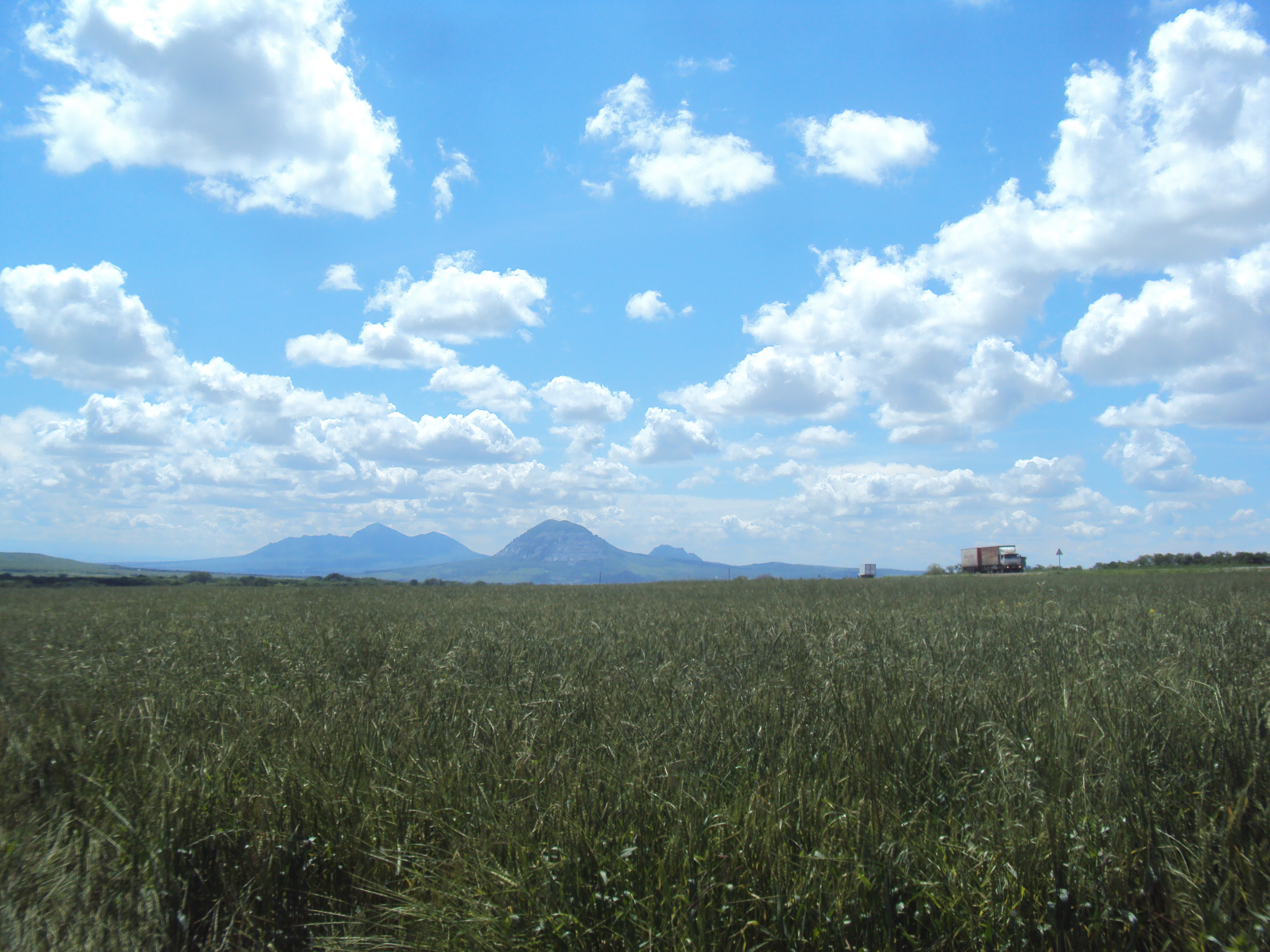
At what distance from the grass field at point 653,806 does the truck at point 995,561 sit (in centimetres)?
8305

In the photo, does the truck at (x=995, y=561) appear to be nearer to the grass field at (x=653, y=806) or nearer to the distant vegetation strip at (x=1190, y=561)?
the distant vegetation strip at (x=1190, y=561)

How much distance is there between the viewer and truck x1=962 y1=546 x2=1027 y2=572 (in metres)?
80.9

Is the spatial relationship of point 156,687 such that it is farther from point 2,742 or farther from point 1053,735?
point 1053,735

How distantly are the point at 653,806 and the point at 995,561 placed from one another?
90.5 metres

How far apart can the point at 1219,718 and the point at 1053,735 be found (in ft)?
3.21

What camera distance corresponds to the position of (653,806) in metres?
3.54

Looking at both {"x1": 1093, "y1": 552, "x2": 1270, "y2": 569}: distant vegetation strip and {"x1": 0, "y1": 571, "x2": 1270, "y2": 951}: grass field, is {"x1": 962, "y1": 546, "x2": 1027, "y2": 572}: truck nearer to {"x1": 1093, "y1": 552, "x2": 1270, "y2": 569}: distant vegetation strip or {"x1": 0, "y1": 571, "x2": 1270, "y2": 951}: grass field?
{"x1": 1093, "y1": 552, "x2": 1270, "y2": 569}: distant vegetation strip

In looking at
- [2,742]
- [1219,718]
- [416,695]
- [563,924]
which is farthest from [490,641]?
[1219,718]

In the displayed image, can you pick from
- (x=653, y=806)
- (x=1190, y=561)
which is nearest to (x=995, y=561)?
(x=1190, y=561)

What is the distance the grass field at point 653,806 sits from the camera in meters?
2.80

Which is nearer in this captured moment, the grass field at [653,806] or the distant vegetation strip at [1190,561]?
the grass field at [653,806]

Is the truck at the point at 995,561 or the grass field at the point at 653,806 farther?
the truck at the point at 995,561

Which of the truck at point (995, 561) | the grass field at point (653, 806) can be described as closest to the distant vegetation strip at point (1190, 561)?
the truck at point (995, 561)

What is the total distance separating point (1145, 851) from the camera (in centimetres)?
300
